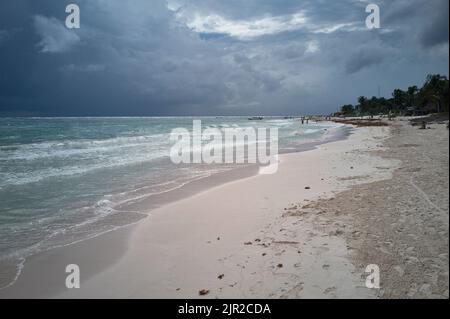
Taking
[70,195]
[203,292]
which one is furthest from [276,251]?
[70,195]

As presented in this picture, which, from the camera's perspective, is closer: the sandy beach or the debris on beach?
the sandy beach

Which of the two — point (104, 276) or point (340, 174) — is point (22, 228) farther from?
point (340, 174)

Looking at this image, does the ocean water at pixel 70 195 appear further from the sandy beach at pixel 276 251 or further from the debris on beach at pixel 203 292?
the debris on beach at pixel 203 292

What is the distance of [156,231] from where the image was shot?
707cm

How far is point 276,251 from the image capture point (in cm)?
522

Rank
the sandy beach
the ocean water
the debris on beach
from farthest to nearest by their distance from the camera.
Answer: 1. the ocean water
2. the debris on beach
3. the sandy beach

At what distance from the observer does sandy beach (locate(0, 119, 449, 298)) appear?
12.8 feet

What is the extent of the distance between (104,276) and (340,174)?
9695 mm

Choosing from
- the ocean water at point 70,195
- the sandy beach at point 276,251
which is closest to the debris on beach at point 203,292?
the sandy beach at point 276,251

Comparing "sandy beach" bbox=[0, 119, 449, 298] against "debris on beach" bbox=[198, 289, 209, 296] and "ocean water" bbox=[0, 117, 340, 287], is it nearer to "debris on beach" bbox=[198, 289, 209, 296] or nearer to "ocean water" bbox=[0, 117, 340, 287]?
"debris on beach" bbox=[198, 289, 209, 296]

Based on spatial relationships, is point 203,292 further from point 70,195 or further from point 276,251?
point 70,195

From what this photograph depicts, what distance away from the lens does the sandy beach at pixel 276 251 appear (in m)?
3.90

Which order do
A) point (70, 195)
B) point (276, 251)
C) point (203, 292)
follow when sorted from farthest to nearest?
point (70, 195) → point (276, 251) → point (203, 292)

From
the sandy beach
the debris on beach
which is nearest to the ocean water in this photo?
the sandy beach
